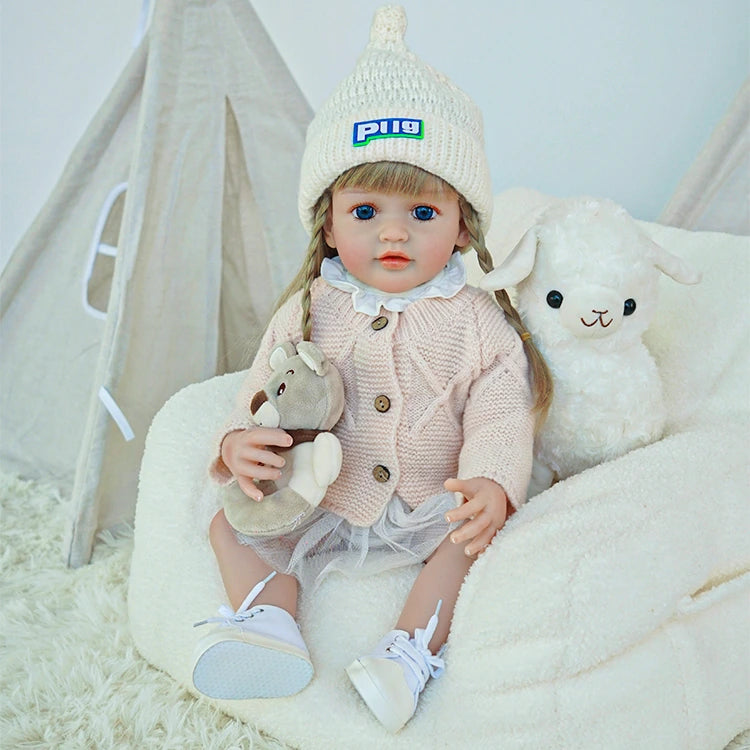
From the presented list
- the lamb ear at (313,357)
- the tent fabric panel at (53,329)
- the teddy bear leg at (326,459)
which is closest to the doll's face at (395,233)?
the lamb ear at (313,357)

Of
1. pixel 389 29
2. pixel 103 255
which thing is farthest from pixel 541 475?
pixel 103 255

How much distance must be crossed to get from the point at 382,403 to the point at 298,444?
0.13 meters

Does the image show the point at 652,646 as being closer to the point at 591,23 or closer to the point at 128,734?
the point at 128,734

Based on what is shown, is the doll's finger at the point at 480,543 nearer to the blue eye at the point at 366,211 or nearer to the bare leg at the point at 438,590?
the bare leg at the point at 438,590

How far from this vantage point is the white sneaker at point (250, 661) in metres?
1.05

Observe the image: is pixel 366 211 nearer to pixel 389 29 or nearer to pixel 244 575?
pixel 389 29

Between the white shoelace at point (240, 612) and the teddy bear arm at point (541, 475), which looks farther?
A: the teddy bear arm at point (541, 475)

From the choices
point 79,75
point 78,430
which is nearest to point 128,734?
point 78,430

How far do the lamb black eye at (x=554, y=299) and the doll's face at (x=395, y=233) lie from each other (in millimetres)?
157

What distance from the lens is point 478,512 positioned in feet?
3.69

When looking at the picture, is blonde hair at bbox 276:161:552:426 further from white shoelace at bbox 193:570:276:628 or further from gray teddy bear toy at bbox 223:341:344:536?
white shoelace at bbox 193:570:276:628

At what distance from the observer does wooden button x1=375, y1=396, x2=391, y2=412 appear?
4.09ft

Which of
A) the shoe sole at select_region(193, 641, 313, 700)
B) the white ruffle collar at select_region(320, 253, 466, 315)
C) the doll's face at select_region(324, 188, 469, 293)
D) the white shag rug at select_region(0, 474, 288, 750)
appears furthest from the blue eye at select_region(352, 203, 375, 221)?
the white shag rug at select_region(0, 474, 288, 750)

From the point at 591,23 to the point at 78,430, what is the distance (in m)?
1.39
